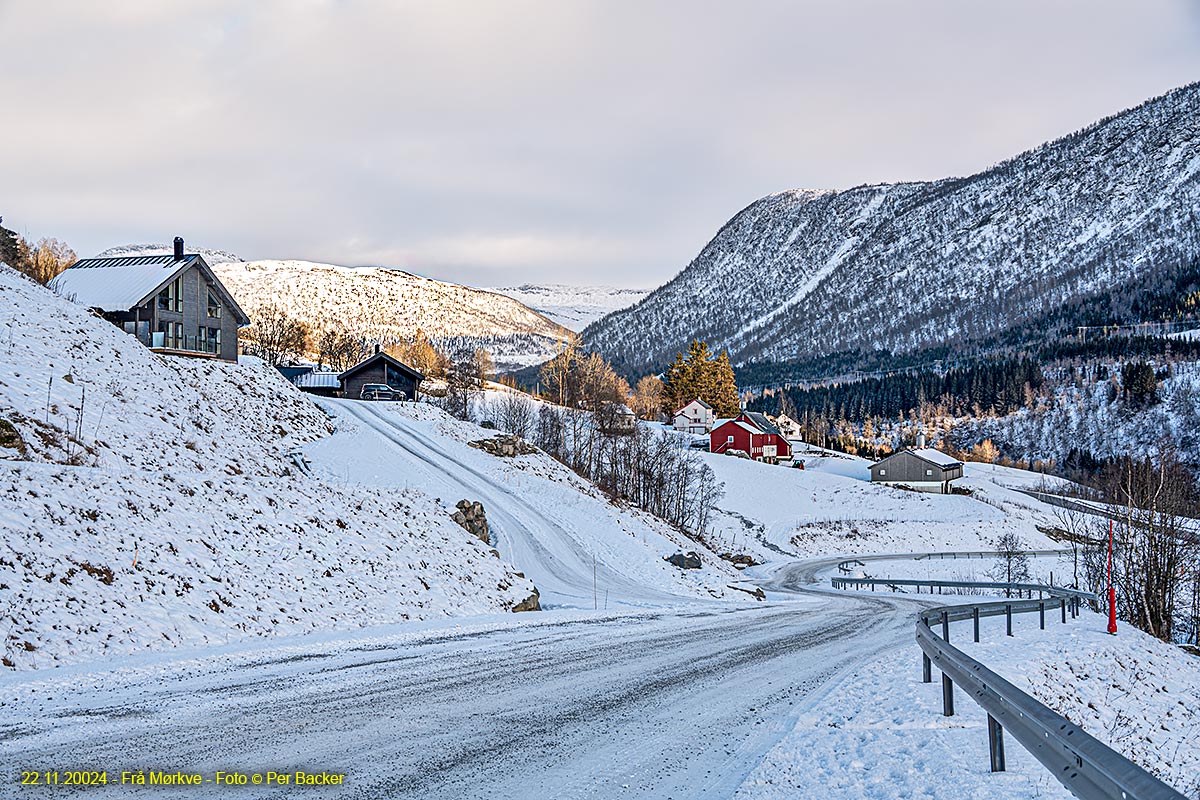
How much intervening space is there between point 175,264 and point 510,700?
5406 centimetres

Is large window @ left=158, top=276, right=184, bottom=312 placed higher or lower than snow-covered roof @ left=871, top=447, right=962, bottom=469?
higher

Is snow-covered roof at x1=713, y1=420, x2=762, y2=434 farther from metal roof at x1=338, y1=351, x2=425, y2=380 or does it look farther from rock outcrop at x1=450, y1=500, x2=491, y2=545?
rock outcrop at x1=450, y1=500, x2=491, y2=545

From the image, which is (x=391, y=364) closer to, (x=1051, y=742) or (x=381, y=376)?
(x=381, y=376)

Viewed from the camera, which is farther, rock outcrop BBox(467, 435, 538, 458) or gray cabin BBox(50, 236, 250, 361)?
rock outcrop BBox(467, 435, 538, 458)

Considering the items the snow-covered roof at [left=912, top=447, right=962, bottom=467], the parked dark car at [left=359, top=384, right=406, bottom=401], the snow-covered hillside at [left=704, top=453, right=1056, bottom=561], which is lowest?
the snow-covered hillside at [left=704, top=453, right=1056, bottom=561]

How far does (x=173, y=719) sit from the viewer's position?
8.77 m

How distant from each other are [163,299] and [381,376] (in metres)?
31.5

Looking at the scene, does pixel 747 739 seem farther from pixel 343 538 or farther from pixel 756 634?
pixel 343 538

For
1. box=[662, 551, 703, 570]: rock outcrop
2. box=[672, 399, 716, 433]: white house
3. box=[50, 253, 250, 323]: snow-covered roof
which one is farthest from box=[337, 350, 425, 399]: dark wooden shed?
box=[672, 399, 716, 433]: white house

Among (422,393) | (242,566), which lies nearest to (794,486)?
(422,393)

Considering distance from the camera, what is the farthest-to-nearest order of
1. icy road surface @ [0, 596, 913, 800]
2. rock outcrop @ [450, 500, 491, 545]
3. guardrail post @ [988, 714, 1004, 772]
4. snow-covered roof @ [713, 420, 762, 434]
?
snow-covered roof @ [713, 420, 762, 434] → rock outcrop @ [450, 500, 491, 545] → guardrail post @ [988, 714, 1004, 772] → icy road surface @ [0, 596, 913, 800]

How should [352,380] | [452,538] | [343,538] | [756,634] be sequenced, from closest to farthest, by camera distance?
[756,634] → [343,538] → [452,538] → [352,380]

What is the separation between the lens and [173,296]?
52875 mm

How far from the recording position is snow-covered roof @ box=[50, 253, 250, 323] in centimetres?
5084
